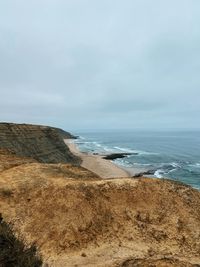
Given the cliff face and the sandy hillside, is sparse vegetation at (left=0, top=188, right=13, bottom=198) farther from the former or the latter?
the cliff face

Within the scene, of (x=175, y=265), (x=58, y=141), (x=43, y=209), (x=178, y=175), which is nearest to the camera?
(x=175, y=265)

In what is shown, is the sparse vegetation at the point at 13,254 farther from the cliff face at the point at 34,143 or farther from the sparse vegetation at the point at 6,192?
the cliff face at the point at 34,143

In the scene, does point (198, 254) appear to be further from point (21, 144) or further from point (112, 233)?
point (21, 144)

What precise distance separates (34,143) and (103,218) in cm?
4631

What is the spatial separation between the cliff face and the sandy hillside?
32.5 m

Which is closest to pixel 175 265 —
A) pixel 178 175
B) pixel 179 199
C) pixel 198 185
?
pixel 179 199

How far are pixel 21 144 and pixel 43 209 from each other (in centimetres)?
4134

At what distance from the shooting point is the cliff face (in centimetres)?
5557

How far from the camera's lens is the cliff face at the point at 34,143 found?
182ft

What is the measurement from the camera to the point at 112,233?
1653 centimetres

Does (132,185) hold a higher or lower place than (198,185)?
higher

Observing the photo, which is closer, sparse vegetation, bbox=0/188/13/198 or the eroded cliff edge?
the eroded cliff edge

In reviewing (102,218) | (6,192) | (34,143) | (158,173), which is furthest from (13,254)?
(158,173)

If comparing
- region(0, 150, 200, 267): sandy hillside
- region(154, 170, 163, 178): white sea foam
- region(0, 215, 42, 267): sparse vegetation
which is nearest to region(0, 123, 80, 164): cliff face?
region(154, 170, 163, 178): white sea foam
